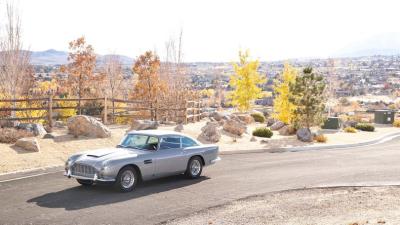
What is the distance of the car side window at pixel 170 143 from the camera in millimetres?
13177

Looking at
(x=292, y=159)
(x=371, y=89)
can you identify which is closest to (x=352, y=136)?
(x=292, y=159)

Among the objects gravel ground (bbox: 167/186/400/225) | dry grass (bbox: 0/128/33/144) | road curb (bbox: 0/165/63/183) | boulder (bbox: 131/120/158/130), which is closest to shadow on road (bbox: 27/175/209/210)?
gravel ground (bbox: 167/186/400/225)

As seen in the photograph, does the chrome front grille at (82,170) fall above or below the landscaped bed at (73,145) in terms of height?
above

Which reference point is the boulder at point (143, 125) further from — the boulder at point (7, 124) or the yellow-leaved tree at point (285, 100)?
the yellow-leaved tree at point (285, 100)

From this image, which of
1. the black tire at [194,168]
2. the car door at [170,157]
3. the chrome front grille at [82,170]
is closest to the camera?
the chrome front grille at [82,170]

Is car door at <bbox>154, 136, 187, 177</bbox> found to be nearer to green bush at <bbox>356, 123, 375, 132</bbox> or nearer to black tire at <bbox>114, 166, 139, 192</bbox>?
black tire at <bbox>114, 166, 139, 192</bbox>

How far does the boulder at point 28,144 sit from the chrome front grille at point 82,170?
5935 mm

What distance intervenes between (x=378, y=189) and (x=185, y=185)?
17.7 feet

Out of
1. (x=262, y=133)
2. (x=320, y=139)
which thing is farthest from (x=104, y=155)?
(x=320, y=139)

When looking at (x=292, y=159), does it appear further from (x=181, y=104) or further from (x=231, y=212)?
(x=181, y=104)

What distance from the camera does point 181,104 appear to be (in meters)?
34.7

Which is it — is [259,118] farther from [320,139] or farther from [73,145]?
[73,145]

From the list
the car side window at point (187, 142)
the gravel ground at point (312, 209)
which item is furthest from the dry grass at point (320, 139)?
the car side window at point (187, 142)

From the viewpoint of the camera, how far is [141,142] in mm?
13156
